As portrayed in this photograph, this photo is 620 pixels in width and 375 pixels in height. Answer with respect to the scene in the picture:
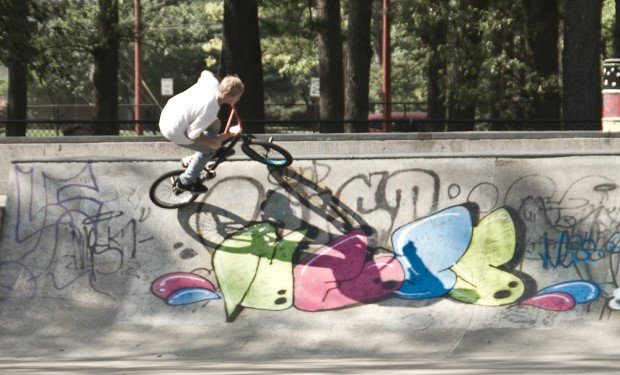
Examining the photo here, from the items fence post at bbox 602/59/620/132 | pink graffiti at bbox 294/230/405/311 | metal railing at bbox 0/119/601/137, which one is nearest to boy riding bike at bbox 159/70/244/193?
pink graffiti at bbox 294/230/405/311

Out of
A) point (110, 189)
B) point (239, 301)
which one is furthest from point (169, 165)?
point (239, 301)

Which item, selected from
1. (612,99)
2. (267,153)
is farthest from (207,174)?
(612,99)

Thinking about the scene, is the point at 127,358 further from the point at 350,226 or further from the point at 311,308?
the point at 350,226

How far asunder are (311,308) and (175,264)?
132 cm

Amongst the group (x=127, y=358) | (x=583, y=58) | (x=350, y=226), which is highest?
(x=583, y=58)

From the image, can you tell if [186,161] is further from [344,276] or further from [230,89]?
[344,276]

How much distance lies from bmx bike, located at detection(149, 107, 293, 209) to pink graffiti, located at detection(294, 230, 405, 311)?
94 centimetres

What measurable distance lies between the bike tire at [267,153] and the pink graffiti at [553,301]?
99.2 inches

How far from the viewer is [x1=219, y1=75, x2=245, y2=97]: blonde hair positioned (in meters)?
11.1

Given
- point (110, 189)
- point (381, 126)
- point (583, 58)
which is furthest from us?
point (583, 58)

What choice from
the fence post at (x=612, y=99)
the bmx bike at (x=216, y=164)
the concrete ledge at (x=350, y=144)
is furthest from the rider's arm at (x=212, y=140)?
the fence post at (x=612, y=99)

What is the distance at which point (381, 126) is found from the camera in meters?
21.5

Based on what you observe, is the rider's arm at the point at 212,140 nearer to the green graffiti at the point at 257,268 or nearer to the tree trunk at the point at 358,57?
the green graffiti at the point at 257,268

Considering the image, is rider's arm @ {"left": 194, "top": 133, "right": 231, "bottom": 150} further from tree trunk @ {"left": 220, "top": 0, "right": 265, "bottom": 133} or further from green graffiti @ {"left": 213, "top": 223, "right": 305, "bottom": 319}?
tree trunk @ {"left": 220, "top": 0, "right": 265, "bottom": 133}
